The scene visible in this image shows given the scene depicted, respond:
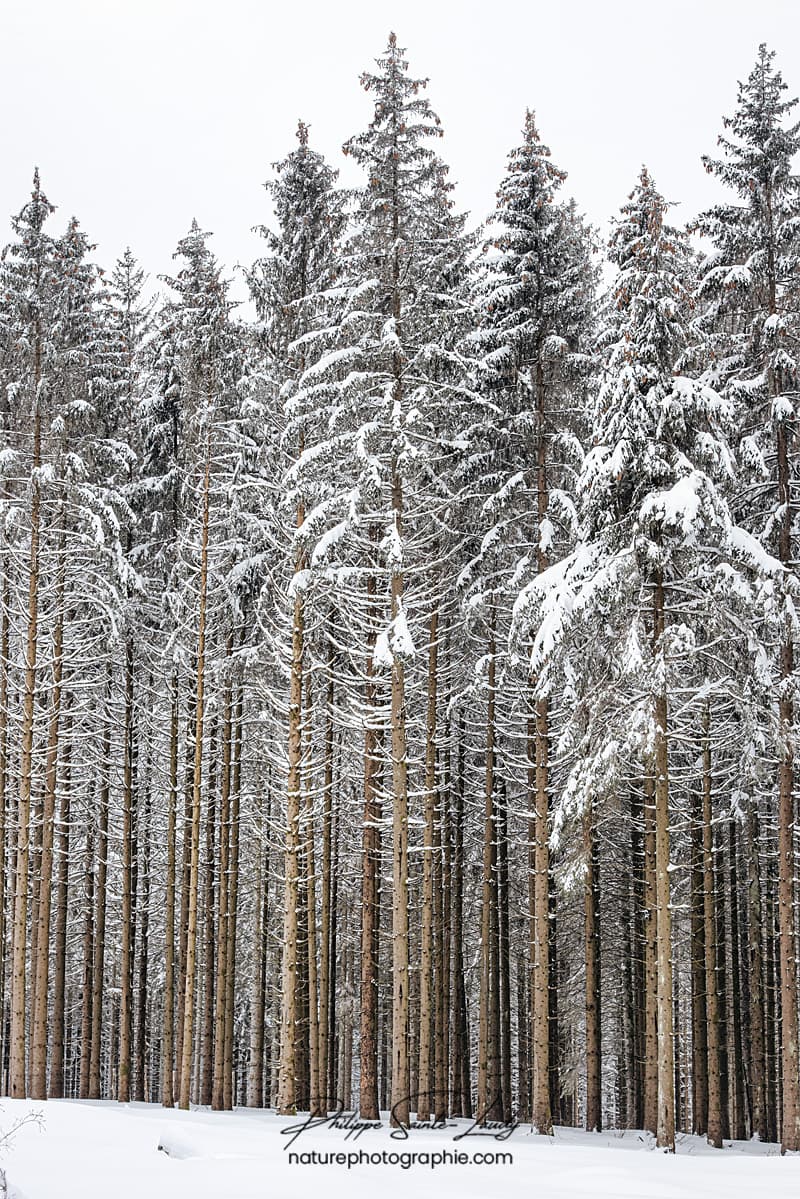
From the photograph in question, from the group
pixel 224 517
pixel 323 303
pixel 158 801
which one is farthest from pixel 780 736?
pixel 158 801

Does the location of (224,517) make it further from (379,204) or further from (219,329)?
(379,204)

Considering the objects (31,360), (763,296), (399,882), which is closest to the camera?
(399,882)

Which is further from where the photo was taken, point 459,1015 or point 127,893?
point 459,1015

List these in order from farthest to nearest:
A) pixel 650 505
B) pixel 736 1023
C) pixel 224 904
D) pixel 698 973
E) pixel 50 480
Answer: pixel 736 1023
pixel 698 973
pixel 224 904
pixel 50 480
pixel 650 505

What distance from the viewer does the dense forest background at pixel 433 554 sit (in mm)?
15727

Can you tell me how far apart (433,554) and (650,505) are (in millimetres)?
6631

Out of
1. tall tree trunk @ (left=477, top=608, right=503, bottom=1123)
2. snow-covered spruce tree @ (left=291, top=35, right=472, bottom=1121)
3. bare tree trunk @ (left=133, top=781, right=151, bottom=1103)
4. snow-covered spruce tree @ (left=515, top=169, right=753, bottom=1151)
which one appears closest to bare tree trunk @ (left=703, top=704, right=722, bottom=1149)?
snow-covered spruce tree @ (left=515, top=169, right=753, bottom=1151)

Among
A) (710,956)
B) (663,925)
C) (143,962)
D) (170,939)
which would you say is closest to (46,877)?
(170,939)

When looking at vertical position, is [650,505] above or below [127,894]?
above

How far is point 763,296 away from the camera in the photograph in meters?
18.0

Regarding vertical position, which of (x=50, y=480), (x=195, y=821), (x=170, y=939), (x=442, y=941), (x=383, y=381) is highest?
(x=383, y=381)

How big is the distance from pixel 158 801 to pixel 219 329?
17.0 m

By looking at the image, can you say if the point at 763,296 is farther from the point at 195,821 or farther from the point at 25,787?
the point at 25,787

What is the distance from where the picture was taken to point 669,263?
15.6 metres
